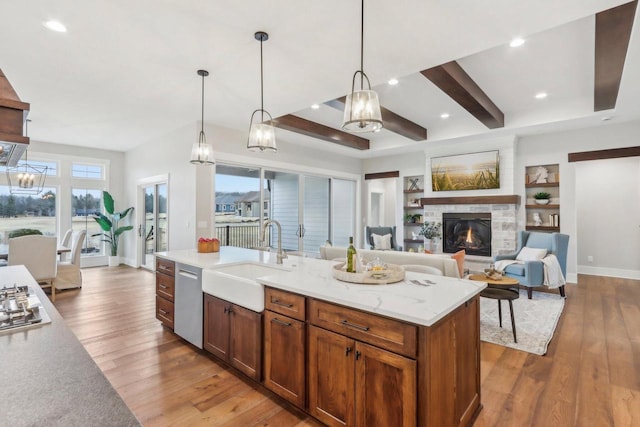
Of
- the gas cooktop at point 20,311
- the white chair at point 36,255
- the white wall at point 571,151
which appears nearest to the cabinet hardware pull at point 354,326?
the gas cooktop at point 20,311

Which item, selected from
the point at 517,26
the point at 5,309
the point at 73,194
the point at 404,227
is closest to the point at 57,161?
the point at 73,194

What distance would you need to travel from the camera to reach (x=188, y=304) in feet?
9.93

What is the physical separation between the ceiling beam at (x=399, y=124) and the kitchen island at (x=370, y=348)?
2.99 meters

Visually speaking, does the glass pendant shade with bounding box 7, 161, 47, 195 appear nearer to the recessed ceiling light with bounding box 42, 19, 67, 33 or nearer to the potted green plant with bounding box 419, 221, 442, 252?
the recessed ceiling light with bounding box 42, 19, 67, 33

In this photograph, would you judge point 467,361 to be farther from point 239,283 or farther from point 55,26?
point 55,26

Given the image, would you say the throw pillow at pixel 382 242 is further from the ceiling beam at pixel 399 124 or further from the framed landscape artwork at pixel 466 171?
the ceiling beam at pixel 399 124

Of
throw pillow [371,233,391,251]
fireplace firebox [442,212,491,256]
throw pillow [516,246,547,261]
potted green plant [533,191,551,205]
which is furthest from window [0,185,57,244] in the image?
potted green plant [533,191,551,205]

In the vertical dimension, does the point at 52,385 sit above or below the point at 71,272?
above

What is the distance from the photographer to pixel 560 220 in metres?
5.86

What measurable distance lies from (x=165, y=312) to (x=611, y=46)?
5.09 metres

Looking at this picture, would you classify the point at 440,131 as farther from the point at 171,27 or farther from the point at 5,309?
the point at 5,309

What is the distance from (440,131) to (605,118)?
246cm

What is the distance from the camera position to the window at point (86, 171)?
7.23m

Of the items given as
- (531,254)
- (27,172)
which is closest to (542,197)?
(531,254)
